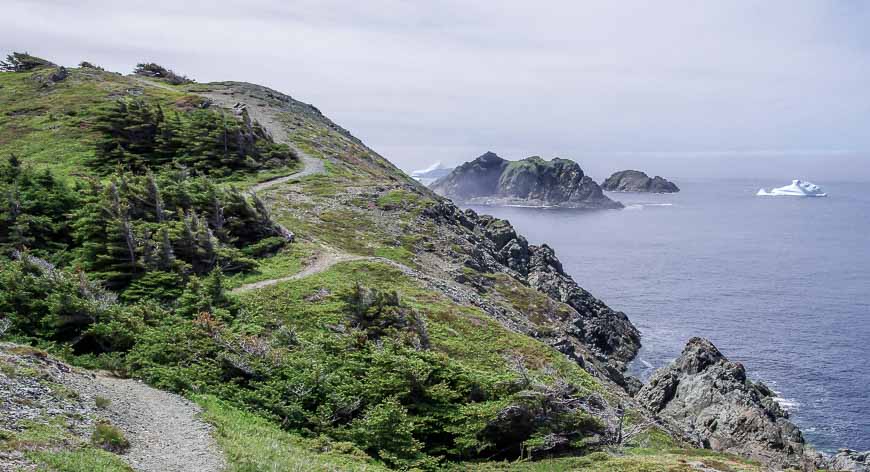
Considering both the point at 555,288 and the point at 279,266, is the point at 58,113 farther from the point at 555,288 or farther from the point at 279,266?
the point at 555,288

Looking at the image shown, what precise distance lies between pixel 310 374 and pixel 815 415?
52687 mm

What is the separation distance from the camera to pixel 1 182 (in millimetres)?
45250

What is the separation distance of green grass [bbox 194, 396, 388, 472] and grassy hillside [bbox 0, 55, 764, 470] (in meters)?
0.10

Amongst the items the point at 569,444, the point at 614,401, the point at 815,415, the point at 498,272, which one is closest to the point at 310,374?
the point at 569,444

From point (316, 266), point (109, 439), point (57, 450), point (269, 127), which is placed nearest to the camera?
point (57, 450)

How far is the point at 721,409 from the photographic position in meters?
47.9

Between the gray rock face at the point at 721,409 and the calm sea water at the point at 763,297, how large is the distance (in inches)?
335

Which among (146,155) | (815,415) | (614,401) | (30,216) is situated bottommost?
(815,415)

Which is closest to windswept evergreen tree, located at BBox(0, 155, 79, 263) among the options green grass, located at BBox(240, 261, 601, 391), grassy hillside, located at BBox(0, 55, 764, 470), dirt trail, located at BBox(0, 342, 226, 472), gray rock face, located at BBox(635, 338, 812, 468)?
grassy hillside, located at BBox(0, 55, 764, 470)

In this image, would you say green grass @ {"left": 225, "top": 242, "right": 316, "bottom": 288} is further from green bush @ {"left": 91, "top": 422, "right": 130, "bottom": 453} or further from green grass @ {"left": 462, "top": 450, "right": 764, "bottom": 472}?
green grass @ {"left": 462, "top": 450, "right": 764, "bottom": 472}

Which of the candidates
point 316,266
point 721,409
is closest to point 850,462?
point 721,409

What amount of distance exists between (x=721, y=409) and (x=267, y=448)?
133 feet

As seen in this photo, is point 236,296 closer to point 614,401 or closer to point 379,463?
point 379,463

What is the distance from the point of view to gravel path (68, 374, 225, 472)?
57.8 feet
